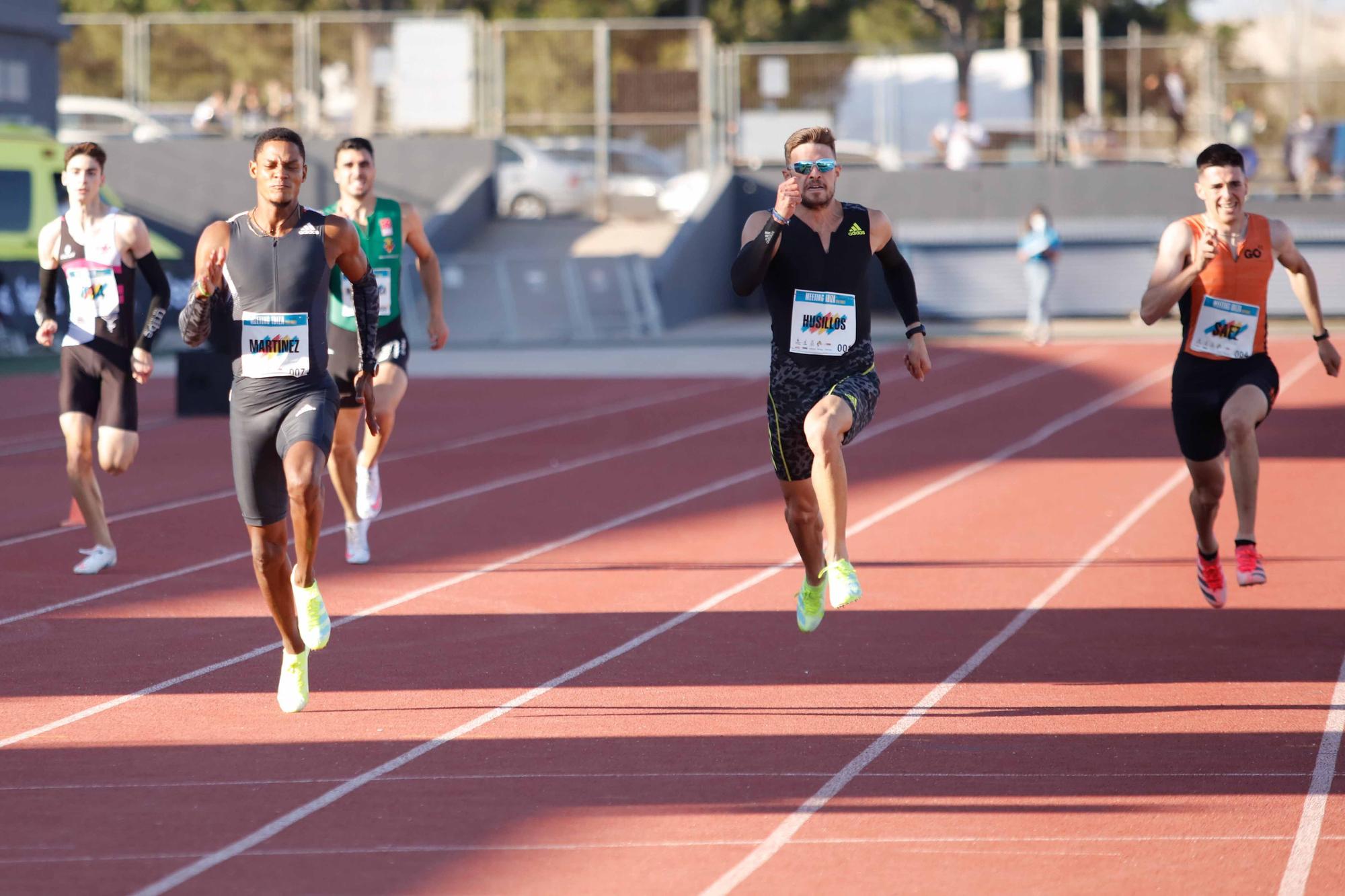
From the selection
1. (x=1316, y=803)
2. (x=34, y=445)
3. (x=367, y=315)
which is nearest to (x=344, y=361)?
(x=367, y=315)

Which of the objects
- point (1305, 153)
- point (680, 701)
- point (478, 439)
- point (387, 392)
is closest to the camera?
point (680, 701)

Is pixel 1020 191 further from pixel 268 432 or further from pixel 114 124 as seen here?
pixel 268 432

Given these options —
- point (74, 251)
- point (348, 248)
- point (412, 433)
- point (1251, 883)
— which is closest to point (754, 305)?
point (412, 433)

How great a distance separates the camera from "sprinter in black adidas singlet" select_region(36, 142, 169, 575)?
891 centimetres

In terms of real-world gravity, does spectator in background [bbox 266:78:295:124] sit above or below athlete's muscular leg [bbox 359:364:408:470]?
above

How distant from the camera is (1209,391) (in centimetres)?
811

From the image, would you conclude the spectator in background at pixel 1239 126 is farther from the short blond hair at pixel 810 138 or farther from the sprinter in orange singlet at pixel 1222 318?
the short blond hair at pixel 810 138

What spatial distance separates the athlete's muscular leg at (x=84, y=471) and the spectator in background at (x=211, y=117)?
76.1ft

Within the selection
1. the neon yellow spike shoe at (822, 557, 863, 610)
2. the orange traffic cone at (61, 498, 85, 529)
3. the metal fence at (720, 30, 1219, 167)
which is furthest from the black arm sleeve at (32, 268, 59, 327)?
the metal fence at (720, 30, 1219, 167)

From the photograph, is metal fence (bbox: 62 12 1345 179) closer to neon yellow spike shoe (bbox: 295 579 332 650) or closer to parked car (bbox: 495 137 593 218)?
parked car (bbox: 495 137 593 218)

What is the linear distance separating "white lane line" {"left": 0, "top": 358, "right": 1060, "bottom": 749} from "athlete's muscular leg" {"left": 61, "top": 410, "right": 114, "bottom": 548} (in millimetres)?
647

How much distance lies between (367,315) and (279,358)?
1.56 feet

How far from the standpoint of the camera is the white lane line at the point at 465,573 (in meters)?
6.44

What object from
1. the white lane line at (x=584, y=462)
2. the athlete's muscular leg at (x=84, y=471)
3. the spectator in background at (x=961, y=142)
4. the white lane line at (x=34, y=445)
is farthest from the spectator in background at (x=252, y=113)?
the athlete's muscular leg at (x=84, y=471)
